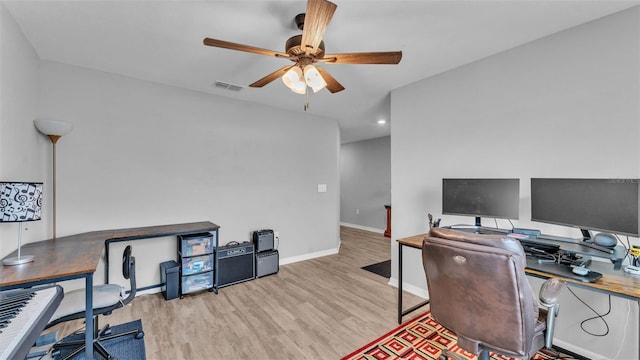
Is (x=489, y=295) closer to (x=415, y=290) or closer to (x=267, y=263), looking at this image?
(x=415, y=290)

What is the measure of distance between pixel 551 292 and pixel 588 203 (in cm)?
88

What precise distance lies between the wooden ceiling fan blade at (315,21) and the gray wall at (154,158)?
2.06 m

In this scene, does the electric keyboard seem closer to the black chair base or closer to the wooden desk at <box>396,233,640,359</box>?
the black chair base

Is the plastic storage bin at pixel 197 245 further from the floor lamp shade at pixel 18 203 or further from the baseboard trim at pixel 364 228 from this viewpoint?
the baseboard trim at pixel 364 228

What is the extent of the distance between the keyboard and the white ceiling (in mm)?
1765

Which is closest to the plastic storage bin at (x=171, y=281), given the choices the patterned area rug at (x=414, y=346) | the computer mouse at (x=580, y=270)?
the patterned area rug at (x=414, y=346)

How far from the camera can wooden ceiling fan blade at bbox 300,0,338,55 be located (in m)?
1.41

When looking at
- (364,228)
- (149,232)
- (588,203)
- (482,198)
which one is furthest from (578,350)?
(364,228)

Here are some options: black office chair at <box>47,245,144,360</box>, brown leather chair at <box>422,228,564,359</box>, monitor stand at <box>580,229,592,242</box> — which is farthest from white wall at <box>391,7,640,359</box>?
black office chair at <box>47,245,144,360</box>

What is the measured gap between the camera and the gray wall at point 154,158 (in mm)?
2456

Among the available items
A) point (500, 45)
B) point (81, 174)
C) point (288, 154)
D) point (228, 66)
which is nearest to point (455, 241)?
→ point (500, 45)

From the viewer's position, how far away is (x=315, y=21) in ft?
5.05

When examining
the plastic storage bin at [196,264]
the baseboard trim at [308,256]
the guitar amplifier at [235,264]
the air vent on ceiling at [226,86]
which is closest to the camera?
the plastic storage bin at [196,264]

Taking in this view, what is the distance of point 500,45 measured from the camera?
7.78ft
